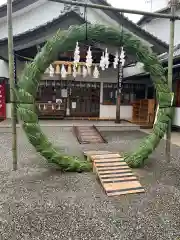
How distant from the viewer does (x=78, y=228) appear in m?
2.86

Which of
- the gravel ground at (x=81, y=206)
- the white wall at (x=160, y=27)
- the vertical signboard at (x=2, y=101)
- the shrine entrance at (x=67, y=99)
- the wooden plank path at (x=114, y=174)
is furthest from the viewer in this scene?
the white wall at (x=160, y=27)

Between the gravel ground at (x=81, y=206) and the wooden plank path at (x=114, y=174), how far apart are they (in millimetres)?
152

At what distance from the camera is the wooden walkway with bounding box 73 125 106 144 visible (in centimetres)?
810

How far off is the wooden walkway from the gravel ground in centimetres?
294

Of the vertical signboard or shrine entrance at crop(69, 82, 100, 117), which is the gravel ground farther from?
shrine entrance at crop(69, 82, 100, 117)

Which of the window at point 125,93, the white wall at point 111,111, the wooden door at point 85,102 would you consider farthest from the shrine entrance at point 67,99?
the window at point 125,93

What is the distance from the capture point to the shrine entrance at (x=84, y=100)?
14211mm

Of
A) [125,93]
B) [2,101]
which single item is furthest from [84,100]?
[2,101]

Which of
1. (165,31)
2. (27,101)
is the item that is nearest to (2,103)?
(27,101)

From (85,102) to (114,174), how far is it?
10.3m

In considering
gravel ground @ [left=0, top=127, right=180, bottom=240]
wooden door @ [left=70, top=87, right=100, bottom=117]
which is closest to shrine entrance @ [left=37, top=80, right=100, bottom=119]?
wooden door @ [left=70, top=87, right=100, bottom=117]

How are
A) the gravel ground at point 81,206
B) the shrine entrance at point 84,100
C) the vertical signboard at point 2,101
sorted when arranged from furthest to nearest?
the shrine entrance at point 84,100, the vertical signboard at point 2,101, the gravel ground at point 81,206

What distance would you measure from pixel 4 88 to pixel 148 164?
10.3 metres

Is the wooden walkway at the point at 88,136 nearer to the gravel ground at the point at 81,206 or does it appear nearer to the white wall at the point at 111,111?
the gravel ground at the point at 81,206
